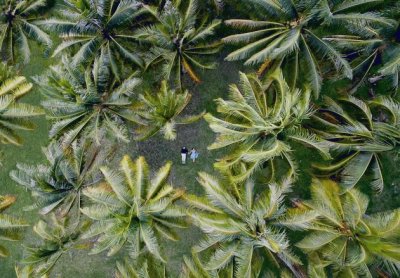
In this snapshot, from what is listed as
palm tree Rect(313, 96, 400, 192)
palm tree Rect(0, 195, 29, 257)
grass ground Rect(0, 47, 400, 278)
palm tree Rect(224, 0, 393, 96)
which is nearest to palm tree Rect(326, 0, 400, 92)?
palm tree Rect(224, 0, 393, 96)

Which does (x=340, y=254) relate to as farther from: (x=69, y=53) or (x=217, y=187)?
(x=69, y=53)

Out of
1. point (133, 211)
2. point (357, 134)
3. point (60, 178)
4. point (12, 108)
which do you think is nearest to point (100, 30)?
point (12, 108)

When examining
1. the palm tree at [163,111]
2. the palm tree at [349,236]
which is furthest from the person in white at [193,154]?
the palm tree at [349,236]

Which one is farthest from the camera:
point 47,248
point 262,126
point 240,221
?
point 47,248

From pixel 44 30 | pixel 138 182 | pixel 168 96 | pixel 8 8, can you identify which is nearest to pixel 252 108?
pixel 168 96

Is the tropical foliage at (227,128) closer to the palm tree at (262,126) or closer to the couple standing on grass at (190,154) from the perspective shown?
the palm tree at (262,126)

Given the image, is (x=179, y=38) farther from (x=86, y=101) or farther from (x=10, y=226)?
(x=10, y=226)
